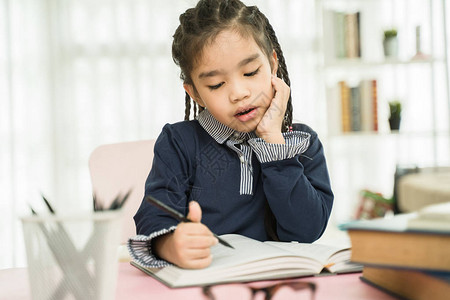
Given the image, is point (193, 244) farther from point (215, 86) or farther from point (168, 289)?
point (215, 86)

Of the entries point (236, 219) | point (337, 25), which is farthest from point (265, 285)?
point (337, 25)

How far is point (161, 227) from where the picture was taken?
2.85ft

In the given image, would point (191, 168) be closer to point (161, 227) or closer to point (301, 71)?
point (161, 227)

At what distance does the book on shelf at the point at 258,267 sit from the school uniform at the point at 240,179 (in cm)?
27

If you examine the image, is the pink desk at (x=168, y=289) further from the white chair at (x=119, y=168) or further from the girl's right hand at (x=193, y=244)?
the white chair at (x=119, y=168)

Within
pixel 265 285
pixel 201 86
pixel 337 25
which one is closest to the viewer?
pixel 265 285

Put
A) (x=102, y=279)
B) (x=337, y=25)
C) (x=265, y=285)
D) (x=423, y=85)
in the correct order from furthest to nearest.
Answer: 1. (x=423, y=85)
2. (x=337, y=25)
3. (x=265, y=285)
4. (x=102, y=279)

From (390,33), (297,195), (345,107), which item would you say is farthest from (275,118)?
(390,33)

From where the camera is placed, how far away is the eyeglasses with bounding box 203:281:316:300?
23.4 inches

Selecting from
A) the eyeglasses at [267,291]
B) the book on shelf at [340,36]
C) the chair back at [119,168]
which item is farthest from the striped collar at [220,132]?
the book on shelf at [340,36]

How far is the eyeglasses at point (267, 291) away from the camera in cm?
60

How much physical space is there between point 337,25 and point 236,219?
2166 mm

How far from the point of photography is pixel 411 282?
21.0 inches

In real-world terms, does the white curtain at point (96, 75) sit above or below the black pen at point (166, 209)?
above
